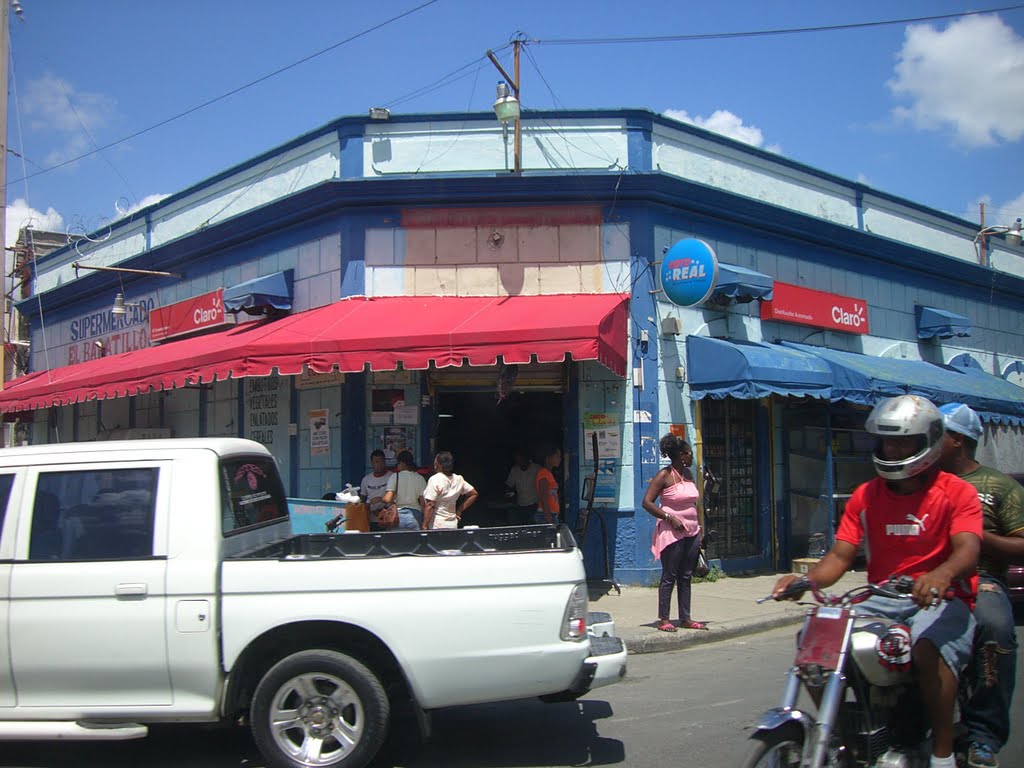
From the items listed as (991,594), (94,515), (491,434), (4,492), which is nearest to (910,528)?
(991,594)

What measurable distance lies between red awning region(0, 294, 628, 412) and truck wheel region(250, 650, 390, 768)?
5.65 metres

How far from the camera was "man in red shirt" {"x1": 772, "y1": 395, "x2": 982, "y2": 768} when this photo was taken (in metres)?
3.62

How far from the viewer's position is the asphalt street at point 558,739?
505 centimetres

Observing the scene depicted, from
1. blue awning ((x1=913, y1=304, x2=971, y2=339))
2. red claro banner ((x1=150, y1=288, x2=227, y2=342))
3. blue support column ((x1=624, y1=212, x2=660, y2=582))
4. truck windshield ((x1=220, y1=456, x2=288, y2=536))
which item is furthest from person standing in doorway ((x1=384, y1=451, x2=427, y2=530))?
blue awning ((x1=913, y1=304, x2=971, y2=339))

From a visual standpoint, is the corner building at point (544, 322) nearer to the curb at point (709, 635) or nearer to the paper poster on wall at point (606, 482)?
the paper poster on wall at point (606, 482)

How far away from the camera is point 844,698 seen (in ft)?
11.8

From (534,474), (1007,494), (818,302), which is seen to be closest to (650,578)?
(534,474)

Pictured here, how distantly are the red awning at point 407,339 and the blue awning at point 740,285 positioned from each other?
64.9 inches

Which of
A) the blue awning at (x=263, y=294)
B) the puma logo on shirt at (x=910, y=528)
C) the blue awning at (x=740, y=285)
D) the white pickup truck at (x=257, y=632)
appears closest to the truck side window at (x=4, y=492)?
the white pickup truck at (x=257, y=632)

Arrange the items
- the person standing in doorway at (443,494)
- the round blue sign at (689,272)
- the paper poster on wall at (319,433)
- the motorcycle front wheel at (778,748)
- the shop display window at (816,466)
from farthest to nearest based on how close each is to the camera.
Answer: the shop display window at (816,466), the paper poster on wall at (319,433), the round blue sign at (689,272), the person standing in doorway at (443,494), the motorcycle front wheel at (778,748)

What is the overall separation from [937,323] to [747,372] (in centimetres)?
710

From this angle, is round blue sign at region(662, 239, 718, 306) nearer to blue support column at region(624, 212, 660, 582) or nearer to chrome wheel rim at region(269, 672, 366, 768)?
blue support column at region(624, 212, 660, 582)

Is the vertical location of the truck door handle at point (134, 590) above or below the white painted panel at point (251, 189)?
below

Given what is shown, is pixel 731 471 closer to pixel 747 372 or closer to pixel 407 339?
pixel 747 372
